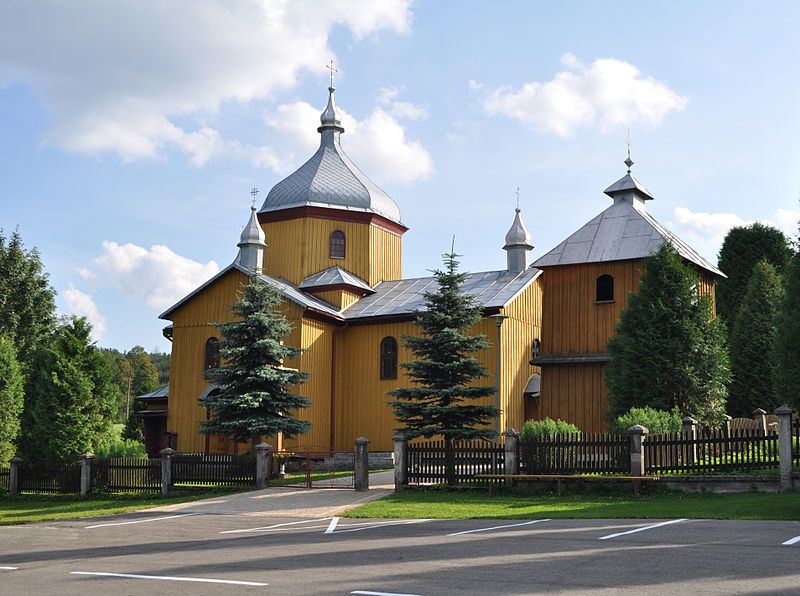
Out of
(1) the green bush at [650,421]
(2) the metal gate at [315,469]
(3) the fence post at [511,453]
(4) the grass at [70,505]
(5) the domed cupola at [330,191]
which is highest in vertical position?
(5) the domed cupola at [330,191]

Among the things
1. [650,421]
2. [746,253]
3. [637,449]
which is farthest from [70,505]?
[746,253]

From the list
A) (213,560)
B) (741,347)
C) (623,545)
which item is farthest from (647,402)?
(741,347)

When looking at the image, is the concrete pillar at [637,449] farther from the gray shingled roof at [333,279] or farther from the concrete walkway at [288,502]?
the gray shingled roof at [333,279]

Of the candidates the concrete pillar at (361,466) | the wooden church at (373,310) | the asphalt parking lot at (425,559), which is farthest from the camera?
→ the wooden church at (373,310)

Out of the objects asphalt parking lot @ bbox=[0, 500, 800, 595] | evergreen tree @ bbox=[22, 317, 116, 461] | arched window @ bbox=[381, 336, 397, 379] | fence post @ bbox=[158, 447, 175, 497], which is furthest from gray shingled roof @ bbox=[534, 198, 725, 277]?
asphalt parking lot @ bbox=[0, 500, 800, 595]

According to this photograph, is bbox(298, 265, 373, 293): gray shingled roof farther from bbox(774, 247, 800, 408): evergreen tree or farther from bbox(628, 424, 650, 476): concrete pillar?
bbox(774, 247, 800, 408): evergreen tree

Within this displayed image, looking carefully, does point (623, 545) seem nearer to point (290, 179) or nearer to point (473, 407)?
point (473, 407)

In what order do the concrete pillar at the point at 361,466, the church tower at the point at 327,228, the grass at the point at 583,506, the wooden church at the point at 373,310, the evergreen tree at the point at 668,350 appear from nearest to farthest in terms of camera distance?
1. the grass at the point at 583,506
2. the concrete pillar at the point at 361,466
3. the evergreen tree at the point at 668,350
4. the wooden church at the point at 373,310
5. the church tower at the point at 327,228

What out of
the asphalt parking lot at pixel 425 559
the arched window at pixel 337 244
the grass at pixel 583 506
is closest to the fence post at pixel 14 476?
the asphalt parking lot at pixel 425 559

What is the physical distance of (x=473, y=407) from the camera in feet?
77.1

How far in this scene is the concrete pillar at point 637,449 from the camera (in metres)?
19.1

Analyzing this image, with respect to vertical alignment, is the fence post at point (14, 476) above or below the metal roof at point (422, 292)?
below

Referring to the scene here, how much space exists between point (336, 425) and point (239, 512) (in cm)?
1241

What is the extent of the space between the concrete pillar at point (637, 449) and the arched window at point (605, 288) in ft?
35.6
